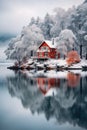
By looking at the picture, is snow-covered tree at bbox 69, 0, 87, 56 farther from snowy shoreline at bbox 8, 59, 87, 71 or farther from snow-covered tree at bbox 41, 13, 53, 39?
snow-covered tree at bbox 41, 13, 53, 39

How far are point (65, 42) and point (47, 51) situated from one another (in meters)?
5.55

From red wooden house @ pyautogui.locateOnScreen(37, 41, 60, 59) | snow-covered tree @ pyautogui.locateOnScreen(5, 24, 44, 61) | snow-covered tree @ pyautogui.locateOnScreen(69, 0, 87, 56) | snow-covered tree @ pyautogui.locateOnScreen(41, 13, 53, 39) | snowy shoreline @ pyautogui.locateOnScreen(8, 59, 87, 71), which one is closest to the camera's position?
snowy shoreline @ pyautogui.locateOnScreen(8, 59, 87, 71)

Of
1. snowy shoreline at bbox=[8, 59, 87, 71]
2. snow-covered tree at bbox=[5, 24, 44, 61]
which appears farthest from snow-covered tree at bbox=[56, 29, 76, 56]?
snow-covered tree at bbox=[5, 24, 44, 61]

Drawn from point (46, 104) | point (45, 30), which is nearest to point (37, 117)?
point (46, 104)

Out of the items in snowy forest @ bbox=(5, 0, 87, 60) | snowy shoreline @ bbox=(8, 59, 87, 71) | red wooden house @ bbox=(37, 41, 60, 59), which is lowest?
snowy shoreline @ bbox=(8, 59, 87, 71)

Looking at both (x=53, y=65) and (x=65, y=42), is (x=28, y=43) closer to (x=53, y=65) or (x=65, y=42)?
(x=65, y=42)

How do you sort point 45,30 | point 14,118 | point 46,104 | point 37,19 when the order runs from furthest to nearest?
point 37,19 → point 45,30 → point 46,104 → point 14,118

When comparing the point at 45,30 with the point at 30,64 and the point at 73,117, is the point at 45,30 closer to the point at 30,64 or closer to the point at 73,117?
the point at 30,64

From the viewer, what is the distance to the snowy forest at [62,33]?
72375 millimetres

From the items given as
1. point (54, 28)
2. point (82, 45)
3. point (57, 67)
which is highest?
point (54, 28)

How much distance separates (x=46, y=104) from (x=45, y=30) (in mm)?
70554

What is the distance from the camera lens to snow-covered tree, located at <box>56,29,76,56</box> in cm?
7162

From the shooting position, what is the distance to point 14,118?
1547cm

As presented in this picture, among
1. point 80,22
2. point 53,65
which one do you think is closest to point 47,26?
point 80,22
